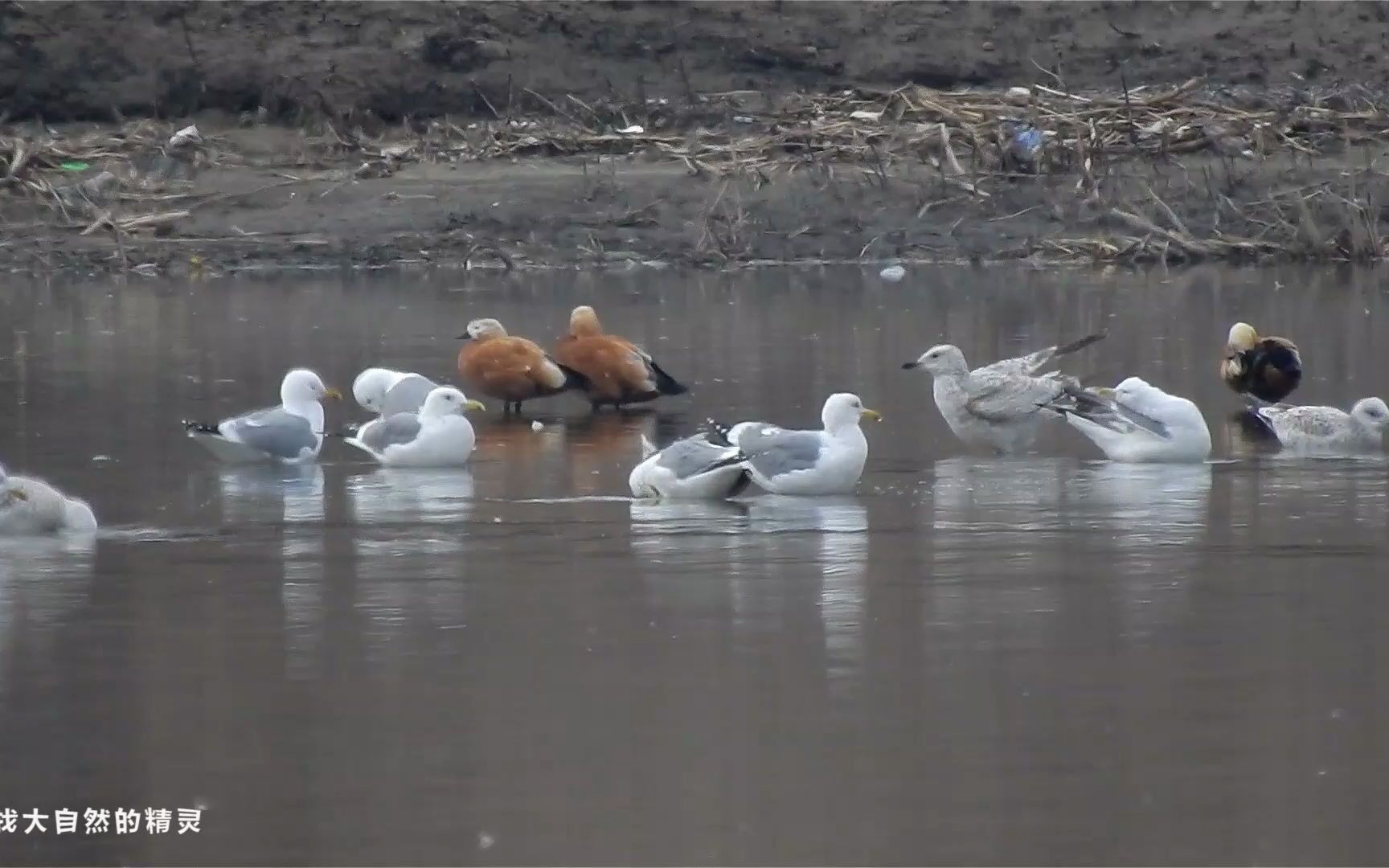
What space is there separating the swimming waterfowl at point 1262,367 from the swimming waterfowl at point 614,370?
2.72 metres

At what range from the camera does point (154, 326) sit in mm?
17953

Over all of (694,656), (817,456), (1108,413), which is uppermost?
(1108,413)

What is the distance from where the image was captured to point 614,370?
14.0 m

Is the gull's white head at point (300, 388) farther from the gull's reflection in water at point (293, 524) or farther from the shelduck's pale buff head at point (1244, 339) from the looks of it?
the shelduck's pale buff head at point (1244, 339)

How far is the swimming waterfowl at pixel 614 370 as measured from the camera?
13.9m

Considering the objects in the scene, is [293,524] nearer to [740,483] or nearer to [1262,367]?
[740,483]

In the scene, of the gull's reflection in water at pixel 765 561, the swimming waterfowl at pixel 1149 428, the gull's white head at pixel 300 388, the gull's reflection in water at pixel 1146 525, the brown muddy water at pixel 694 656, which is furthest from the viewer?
the gull's white head at pixel 300 388

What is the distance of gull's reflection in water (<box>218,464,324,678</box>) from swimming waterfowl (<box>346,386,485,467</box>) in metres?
0.29

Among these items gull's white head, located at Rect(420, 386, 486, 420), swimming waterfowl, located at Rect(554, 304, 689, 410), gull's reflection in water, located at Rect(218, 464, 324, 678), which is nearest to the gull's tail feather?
gull's white head, located at Rect(420, 386, 486, 420)

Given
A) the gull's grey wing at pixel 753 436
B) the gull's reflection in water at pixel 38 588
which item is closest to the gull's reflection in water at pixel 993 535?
A: the gull's grey wing at pixel 753 436

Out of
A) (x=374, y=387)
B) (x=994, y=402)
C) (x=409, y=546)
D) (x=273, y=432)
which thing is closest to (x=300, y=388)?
(x=273, y=432)

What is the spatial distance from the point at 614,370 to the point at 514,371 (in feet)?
1.60

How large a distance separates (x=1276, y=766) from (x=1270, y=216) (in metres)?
16.3

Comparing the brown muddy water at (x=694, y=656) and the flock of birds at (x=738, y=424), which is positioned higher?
the flock of birds at (x=738, y=424)
